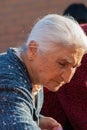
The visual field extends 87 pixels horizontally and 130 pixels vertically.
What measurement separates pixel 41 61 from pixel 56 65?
0.07 meters

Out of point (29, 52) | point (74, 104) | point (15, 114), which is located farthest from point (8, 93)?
point (74, 104)

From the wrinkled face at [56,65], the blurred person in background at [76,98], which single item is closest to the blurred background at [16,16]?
the blurred person in background at [76,98]

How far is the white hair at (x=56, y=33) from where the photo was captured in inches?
81.3

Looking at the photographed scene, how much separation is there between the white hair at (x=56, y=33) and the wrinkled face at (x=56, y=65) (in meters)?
0.03

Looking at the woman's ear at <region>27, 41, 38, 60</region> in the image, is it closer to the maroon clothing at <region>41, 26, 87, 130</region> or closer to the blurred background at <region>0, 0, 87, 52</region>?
the maroon clothing at <region>41, 26, 87, 130</region>

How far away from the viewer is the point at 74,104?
9.42 feet

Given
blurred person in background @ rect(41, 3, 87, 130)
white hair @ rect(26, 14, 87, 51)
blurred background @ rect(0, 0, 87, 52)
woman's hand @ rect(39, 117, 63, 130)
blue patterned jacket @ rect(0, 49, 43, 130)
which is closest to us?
blue patterned jacket @ rect(0, 49, 43, 130)

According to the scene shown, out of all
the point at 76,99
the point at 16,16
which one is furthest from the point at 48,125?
the point at 16,16

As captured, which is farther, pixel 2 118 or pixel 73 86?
pixel 73 86

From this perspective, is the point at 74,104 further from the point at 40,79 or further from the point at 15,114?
the point at 15,114

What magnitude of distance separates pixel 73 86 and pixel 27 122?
102 cm

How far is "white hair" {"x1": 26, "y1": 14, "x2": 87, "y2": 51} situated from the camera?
2064 mm

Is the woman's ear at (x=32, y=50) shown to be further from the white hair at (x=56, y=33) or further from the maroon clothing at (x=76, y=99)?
the maroon clothing at (x=76, y=99)

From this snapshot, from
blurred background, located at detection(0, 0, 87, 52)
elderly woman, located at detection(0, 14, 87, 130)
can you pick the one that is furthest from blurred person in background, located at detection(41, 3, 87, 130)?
blurred background, located at detection(0, 0, 87, 52)
